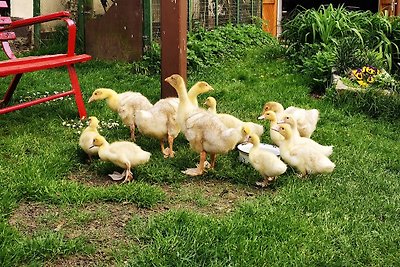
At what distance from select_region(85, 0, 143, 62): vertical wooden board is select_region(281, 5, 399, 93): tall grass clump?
247 centimetres

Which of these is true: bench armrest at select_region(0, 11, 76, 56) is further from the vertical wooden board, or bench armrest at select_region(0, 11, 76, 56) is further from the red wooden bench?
the vertical wooden board

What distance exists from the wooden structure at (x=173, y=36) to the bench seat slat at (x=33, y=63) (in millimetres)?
836

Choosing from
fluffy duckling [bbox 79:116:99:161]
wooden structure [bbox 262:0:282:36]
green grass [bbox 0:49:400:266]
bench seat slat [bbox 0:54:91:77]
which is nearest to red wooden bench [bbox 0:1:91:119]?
bench seat slat [bbox 0:54:91:77]

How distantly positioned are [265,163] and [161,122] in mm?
988

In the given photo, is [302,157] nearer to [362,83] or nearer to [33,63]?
[33,63]

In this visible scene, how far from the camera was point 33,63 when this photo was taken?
5.45m

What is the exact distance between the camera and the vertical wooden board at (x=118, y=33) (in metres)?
8.79

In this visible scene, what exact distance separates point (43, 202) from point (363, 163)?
256cm

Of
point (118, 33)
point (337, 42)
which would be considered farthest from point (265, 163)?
point (118, 33)

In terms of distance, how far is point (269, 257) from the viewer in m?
3.08

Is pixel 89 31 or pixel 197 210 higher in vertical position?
pixel 89 31

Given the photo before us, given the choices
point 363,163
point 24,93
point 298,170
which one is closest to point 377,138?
point 363,163

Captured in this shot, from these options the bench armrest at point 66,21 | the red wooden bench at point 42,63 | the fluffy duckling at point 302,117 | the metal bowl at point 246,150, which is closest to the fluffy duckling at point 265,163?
the metal bowl at point 246,150

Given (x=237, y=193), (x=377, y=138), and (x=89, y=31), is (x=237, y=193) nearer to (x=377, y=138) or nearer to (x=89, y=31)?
(x=377, y=138)
